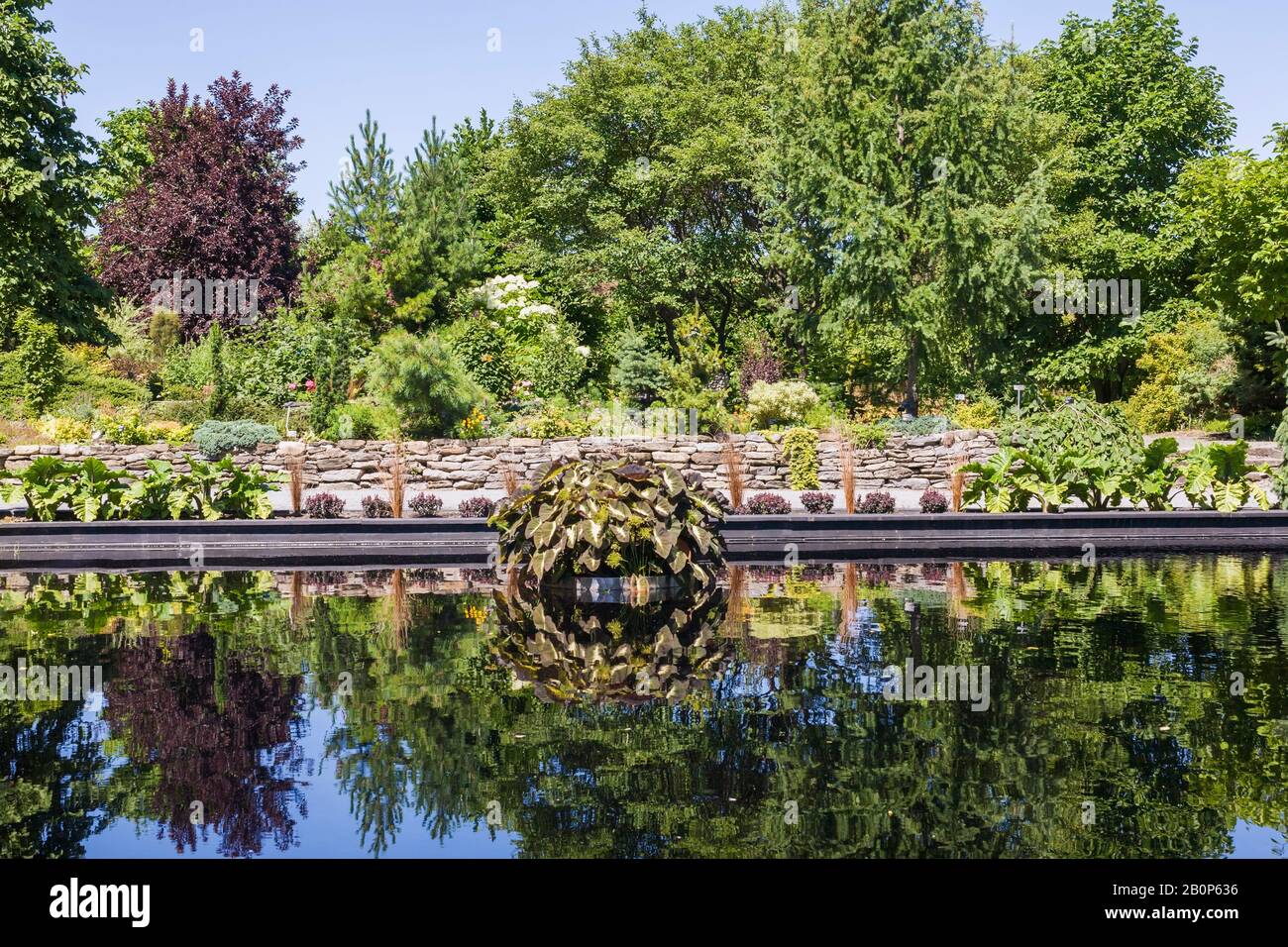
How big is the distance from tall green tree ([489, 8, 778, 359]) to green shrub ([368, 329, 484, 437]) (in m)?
8.56

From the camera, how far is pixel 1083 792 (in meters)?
5.54

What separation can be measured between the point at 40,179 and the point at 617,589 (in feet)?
52.0

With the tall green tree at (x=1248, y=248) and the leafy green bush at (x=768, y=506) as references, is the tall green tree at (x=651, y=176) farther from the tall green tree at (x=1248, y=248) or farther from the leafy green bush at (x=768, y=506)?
the leafy green bush at (x=768, y=506)

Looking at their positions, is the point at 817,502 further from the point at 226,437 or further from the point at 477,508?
the point at 226,437

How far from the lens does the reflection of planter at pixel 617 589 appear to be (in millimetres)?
10852

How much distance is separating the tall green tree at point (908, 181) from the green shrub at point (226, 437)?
440 inches

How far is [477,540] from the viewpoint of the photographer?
14.2 m

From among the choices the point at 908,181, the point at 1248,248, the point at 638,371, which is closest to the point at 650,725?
the point at 638,371

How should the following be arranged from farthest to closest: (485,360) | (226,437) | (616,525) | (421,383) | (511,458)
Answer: (485,360), (421,383), (226,437), (511,458), (616,525)

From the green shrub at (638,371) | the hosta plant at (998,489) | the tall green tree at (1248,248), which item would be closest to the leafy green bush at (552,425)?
the green shrub at (638,371)

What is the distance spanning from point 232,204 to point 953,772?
33914 mm

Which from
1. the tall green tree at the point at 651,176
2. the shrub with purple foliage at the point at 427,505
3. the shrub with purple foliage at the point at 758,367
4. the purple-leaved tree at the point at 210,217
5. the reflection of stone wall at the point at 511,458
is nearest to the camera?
the shrub with purple foliage at the point at 427,505
